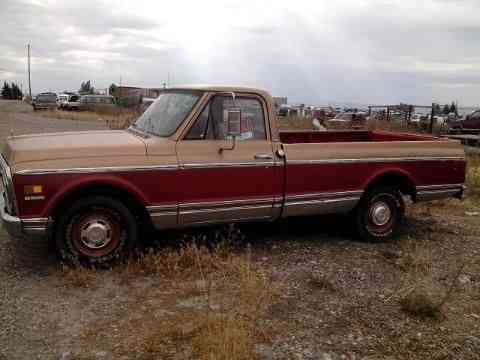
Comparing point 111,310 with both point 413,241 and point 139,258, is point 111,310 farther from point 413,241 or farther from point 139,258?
point 413,241

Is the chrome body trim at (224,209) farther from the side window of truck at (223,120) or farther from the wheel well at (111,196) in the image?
the side window of truck at (223,120)

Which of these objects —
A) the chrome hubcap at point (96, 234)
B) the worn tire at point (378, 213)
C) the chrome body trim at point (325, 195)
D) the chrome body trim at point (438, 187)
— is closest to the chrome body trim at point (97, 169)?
the chrome hubcap at point (96, 234)

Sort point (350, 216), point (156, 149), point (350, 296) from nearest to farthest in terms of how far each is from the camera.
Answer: point (350, 296)
point (156, 149)
point (350, 216)

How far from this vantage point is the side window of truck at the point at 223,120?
5406 mm

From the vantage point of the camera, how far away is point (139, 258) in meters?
5.29

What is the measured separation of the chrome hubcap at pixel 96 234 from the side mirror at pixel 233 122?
1587 millimetres

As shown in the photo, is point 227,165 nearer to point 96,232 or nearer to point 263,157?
point 263,157

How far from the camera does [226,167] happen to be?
5.45 m

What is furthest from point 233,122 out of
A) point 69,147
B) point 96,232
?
point 96,232

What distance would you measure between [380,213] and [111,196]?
3.47m

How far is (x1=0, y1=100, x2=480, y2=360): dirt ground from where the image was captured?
3838 millimetres

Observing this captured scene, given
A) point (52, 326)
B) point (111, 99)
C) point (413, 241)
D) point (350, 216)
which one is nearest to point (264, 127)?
point (350, 216)

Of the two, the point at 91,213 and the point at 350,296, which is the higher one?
the point at 91,213

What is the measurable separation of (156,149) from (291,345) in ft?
7.94
